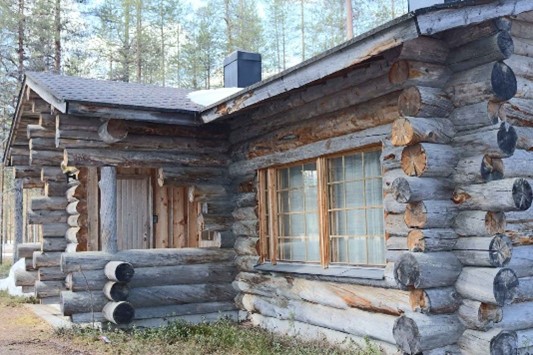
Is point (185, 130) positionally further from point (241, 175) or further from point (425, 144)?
point (425, 144)

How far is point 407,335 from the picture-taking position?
521 centimetres

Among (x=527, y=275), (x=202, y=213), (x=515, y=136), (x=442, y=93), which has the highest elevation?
(x=442, y=93)

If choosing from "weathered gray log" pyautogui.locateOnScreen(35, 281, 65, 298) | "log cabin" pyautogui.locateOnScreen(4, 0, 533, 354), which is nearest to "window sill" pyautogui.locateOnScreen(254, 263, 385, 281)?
"log cabin" pyautogui.locateOnScreen(4, 0, 533, 354)

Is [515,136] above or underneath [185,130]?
underneath

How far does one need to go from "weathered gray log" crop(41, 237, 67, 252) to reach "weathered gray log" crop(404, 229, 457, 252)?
7.70 m

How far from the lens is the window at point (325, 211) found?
6621 mm

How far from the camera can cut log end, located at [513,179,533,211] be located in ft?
16.3

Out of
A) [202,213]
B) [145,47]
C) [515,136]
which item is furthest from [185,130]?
[145,47]

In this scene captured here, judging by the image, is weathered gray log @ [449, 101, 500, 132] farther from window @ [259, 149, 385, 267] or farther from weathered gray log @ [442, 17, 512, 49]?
window @ [259, 149, 385, 267]

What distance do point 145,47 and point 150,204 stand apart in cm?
1651

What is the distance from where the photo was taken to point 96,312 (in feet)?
26.8

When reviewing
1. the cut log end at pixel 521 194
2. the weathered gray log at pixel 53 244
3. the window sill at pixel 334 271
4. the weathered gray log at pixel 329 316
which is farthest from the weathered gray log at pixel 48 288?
the cut log end at pixel 521 194

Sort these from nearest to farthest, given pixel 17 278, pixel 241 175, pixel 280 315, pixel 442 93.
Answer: pixel 442 93
pixel 280 315
pixel 241 175
pixel 17 278

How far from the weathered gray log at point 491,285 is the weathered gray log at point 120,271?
15.6 feet
